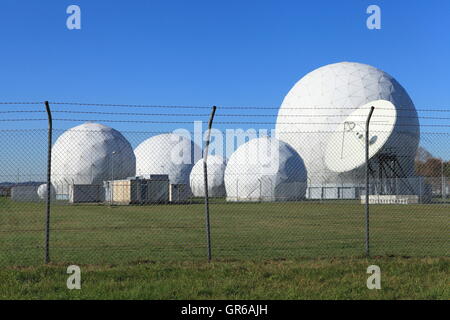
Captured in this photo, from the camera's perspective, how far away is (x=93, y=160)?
5197 cm

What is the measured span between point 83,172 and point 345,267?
151 ft

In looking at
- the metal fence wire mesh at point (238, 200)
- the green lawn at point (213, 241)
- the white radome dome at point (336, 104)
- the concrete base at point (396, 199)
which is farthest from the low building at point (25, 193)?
the green lawn at point (213, 241)

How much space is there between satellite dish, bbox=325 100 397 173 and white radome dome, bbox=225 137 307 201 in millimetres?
3604

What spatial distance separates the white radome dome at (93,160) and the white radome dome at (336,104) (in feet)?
51.1

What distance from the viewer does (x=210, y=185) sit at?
59.8 meters

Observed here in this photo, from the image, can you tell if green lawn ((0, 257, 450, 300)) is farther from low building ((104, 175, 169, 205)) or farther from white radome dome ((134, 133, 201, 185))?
white radome dome ((134, 133, 201, 185))

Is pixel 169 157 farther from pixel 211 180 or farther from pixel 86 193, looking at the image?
pixel 86 193

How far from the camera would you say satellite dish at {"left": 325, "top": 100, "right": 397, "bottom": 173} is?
130 feet

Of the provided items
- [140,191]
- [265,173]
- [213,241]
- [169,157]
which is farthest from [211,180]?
[213,241]

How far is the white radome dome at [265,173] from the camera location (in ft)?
142

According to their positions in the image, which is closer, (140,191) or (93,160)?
(140,191)

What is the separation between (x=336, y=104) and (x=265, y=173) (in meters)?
15.9

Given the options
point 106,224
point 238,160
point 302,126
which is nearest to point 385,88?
point 302,126
